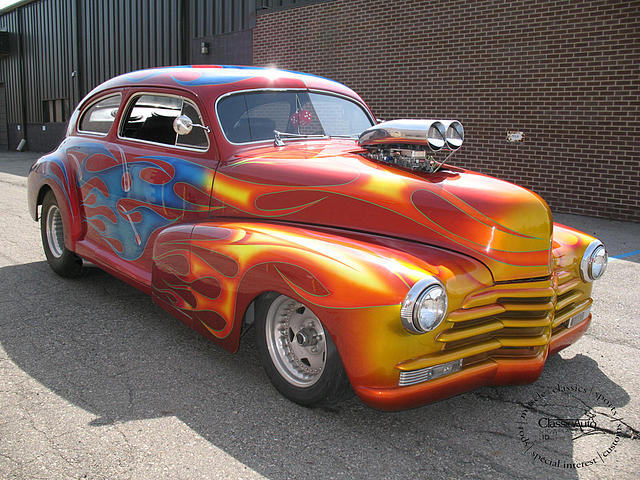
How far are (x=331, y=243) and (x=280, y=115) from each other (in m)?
1.39

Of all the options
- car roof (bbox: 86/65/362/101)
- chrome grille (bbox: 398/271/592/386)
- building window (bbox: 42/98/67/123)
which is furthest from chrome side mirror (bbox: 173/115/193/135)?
building window (bbox: 42/98/67/123)

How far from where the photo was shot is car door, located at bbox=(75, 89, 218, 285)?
144 inches

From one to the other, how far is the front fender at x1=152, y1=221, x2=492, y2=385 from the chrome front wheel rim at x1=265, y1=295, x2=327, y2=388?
176 millimetres

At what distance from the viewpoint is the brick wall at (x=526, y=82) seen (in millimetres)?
8383

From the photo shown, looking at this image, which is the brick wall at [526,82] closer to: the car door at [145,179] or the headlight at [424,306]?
the car door at [145,179]

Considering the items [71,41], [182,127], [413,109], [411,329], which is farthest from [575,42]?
[71,41]

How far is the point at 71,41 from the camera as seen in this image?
851 inches

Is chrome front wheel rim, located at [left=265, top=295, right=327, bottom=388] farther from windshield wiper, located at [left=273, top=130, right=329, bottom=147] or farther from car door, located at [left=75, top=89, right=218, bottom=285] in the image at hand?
windshield wiper, located at [left=273, top=130, right=329, bottom=147]

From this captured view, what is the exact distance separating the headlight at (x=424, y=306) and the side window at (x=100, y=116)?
3106 millimetres

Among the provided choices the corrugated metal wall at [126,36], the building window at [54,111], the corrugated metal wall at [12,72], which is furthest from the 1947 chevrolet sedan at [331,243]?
the corrugated metal wall at [12,72]

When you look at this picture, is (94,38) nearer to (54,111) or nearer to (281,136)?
(54,111)

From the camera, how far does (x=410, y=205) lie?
2889 mm

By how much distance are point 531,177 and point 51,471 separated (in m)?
8.70

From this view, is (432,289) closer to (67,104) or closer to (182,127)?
(182,127)
